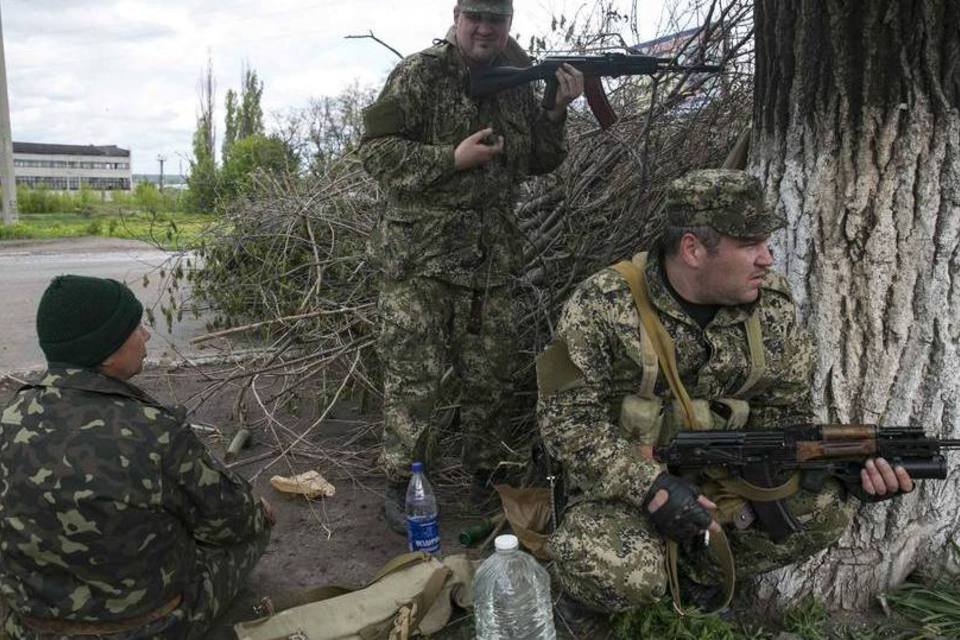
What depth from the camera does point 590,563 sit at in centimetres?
238

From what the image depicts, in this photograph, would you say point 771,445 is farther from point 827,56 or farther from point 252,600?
point 252,600

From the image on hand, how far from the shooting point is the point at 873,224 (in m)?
2.56

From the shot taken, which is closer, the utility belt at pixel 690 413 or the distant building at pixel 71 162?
the utility belt at pixel 690 413

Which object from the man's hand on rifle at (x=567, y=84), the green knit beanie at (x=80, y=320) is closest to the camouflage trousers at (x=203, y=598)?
the green knit beanie at (x=80, y=320)

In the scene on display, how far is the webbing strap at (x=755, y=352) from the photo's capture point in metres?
Result: 2.47

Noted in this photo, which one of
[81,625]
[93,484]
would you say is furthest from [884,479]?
[81,625]

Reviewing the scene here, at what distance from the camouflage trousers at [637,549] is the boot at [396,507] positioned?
0.97m

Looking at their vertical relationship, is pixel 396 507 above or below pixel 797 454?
below

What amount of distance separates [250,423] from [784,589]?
10.0 feet

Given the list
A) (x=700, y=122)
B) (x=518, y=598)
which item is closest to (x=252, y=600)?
(x=518, y=598)

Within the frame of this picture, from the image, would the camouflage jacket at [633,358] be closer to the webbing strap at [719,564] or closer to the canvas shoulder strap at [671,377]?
the canvas shoulder strap at [671,377]

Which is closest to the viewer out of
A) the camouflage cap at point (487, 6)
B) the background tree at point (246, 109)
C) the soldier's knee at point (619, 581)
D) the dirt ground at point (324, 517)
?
the soldier's knee at point (619, 581)

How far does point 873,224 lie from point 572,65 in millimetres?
1364

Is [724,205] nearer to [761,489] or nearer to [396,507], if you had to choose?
[761,489]
